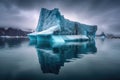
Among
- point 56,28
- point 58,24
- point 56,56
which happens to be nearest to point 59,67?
point 56,56

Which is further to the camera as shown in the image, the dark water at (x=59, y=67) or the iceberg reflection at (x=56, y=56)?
the iceberg reflection at (x=56, y=56)

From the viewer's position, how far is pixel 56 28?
41.8 meters

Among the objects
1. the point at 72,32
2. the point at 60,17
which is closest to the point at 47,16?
the point at 60,17

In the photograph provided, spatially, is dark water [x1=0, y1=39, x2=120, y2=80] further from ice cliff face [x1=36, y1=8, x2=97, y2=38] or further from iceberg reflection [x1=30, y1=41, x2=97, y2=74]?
ice cliff face [x1=36, y1=8, x2=97, y2=38]

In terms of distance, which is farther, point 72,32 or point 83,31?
point 83,31

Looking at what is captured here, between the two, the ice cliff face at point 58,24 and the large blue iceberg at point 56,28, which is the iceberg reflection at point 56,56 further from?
the ice cliff face at point 58,24

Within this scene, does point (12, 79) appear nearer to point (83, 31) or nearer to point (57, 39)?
point (57, 39)

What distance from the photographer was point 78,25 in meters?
55.8

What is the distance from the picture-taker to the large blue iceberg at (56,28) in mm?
40509

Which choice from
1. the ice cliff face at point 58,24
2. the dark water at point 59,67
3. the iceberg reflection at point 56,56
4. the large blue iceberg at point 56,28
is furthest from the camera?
the ice cliff face at point 58,24

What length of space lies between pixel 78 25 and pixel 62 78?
51.1 m

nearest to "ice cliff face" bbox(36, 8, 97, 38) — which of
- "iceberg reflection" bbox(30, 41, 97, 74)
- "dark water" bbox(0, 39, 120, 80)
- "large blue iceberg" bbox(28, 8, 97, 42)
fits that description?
"large blue iceberg" bbox(28, 8, 97, 42)

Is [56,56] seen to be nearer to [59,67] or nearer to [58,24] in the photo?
[59,67]

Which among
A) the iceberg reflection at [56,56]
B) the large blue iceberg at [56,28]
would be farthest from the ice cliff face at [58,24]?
the iceberg reflection at [56,56]
